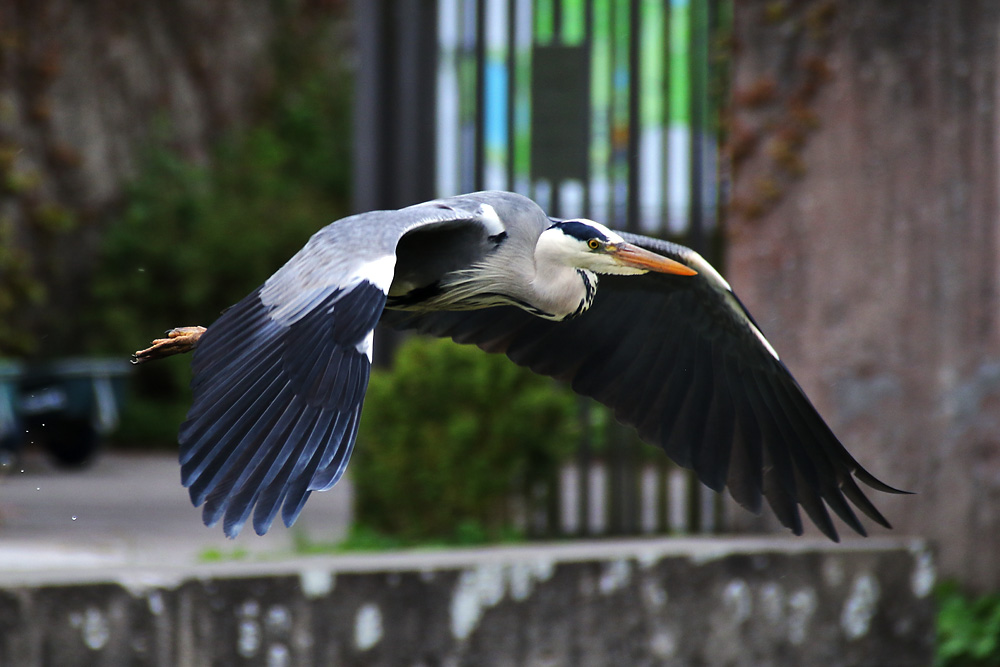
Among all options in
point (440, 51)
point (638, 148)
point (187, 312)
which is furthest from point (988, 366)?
point (187, 312)

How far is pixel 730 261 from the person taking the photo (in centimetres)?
561

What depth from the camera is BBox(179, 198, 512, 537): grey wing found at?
2215 millimetres

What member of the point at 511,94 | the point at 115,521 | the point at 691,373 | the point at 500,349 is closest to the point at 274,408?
the point at 500,349

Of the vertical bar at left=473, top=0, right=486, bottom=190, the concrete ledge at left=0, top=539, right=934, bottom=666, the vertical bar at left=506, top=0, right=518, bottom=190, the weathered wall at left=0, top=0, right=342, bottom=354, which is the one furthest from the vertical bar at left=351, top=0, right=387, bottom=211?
the weathered wall at left=0, top=0, right=342, bottom=354

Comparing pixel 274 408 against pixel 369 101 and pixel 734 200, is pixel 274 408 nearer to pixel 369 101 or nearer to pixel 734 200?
pixel 734 200

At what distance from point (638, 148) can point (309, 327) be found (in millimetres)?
3603

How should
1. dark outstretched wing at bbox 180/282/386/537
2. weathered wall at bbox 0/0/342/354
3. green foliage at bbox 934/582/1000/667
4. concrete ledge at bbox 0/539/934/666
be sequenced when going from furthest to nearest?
weathered wall at bbox 0/0/342/354
green foliage at bbox 934/582/1000/667
concrete ledge at bbox 0/539/934/666
dark outstretched wing at bbox 180/282/386/537

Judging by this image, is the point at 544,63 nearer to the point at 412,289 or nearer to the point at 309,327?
the point at 412,289

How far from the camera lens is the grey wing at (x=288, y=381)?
2.21 meters

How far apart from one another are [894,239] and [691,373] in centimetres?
204

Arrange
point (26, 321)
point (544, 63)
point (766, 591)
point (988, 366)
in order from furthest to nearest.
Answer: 1. point (26, 321)
2. point (544, 63)
3. point (988, 366)
4. point (766, 591)

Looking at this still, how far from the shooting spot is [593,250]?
2889 mm

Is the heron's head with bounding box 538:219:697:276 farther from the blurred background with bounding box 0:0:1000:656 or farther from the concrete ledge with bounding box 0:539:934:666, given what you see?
the blurred background with bounding box 0:0:1000:656

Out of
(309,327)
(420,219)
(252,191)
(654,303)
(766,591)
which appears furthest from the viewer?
(252,191)
